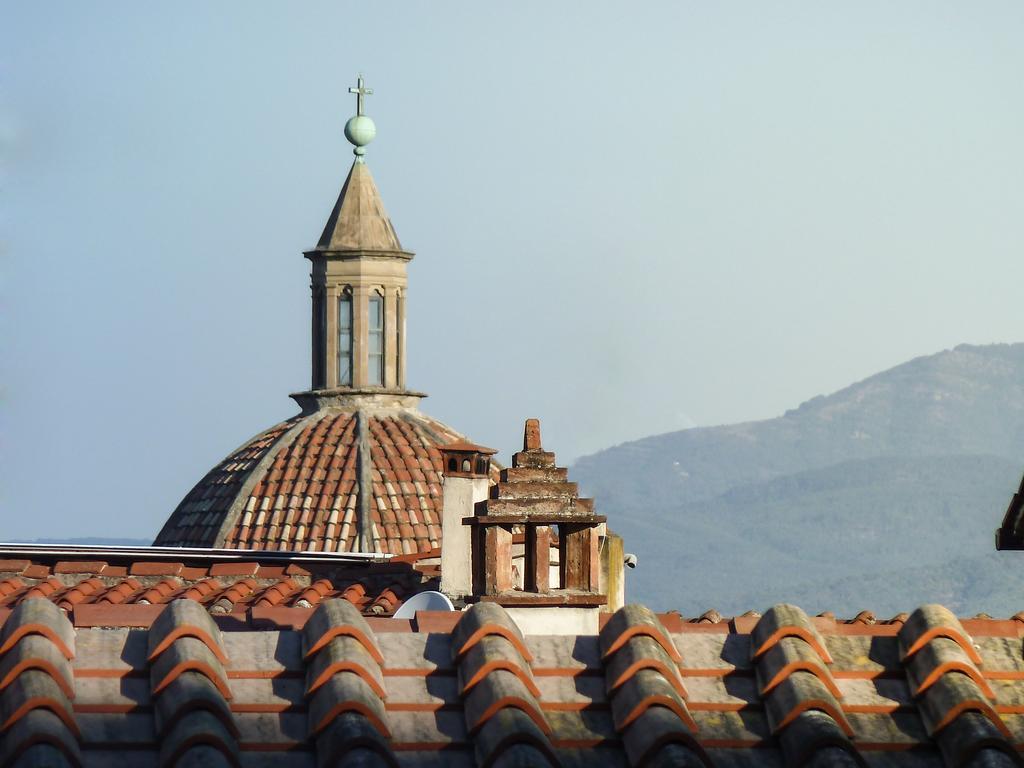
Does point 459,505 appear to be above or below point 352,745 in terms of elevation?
above

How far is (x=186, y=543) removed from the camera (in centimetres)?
3644

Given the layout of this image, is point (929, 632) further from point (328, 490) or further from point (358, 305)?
point (358, 305)

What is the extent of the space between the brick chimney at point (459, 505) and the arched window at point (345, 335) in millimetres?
18247

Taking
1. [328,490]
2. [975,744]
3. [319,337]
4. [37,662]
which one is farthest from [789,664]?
[319,337]

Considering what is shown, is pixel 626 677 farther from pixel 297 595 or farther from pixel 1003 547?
pixel 297 595

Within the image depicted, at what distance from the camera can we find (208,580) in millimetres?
19750

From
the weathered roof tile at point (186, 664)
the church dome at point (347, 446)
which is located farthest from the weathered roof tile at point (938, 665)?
the church dome at point (347, 446)

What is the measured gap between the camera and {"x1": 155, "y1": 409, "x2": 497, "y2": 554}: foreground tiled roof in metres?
34.9

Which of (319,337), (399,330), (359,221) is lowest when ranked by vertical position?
(319,337)

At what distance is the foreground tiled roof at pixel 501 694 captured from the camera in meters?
7.88

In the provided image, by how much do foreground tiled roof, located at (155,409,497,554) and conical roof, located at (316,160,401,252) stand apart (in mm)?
3221

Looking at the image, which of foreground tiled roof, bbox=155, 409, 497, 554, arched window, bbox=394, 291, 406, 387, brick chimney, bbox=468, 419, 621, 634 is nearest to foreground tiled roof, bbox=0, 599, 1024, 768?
brick chimney, bbox=468, 419, 621, 634

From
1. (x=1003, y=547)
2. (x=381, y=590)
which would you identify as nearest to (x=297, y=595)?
(x=381, y=590)

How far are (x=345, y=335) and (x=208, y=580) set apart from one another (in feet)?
67.7
